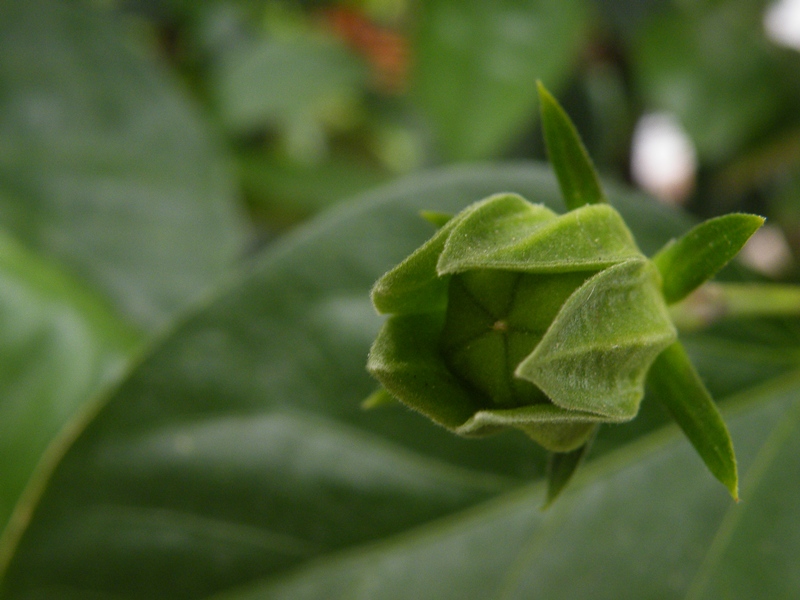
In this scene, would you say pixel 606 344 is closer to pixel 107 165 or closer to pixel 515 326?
pixel 515 326

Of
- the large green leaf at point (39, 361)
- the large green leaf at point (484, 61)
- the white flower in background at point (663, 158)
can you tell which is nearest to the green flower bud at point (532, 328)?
the large green leaf at point (39, 361)

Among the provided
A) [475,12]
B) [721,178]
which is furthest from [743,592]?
[721,178]

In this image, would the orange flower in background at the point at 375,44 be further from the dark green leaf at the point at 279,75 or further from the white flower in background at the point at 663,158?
the white flower in background at the point at 663,158

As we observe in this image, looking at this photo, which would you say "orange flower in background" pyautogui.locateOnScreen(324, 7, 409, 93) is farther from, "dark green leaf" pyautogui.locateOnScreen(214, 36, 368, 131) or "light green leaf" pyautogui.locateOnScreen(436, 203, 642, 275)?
"light green leaf" pyautogui.locateOnScreen(436, 203, 642, 275)

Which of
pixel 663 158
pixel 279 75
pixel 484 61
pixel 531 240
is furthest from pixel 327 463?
pixel 663 158

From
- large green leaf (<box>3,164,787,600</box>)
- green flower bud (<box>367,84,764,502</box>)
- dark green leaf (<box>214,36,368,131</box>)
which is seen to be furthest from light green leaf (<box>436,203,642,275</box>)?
dark green leaf (<box>214,36,368,131</box>)

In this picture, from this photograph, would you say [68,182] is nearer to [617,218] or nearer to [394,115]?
[617,218]
